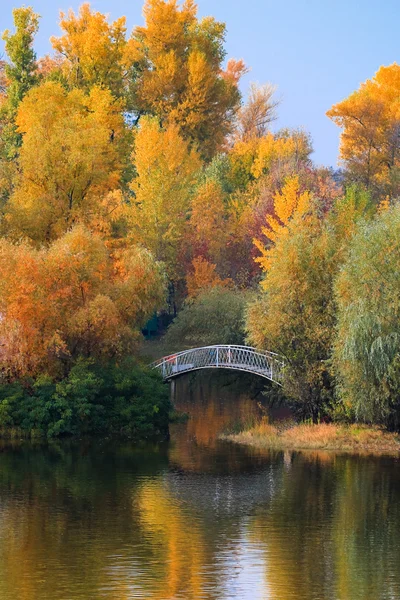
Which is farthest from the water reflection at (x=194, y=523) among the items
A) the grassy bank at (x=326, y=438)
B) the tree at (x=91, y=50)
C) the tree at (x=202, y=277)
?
the tree at (x=91, y=50)

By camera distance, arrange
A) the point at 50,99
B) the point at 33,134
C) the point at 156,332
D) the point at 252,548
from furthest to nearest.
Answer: the point at 156,332, the point at 50,99, the point at 33,134, the point at 252,548

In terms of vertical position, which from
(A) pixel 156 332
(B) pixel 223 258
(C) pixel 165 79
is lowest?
(A) pixel 156 332

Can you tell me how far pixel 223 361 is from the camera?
147 feet

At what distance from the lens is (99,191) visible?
2007 inches

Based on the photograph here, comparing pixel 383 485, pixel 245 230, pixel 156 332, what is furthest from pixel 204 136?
pixel 383 485

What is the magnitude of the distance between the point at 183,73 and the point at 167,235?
649 inches

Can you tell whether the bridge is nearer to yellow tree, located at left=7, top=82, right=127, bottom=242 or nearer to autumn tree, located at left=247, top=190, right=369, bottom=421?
autumn tree, located at left=247, top=190, right=369, bottom=421

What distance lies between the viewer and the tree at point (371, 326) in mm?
34500

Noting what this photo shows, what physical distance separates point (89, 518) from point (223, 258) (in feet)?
126

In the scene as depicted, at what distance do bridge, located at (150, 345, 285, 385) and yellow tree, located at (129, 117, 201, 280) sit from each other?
13746 millimetres

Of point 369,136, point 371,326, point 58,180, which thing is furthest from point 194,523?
point 369,136

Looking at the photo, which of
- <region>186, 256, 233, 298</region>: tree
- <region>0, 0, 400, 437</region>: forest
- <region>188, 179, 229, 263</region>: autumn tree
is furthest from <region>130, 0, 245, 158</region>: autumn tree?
<region>186, 256, 233, 298</region>: tree

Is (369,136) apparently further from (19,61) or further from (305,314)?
(305,314)

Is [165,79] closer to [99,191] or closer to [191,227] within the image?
[191,227]
